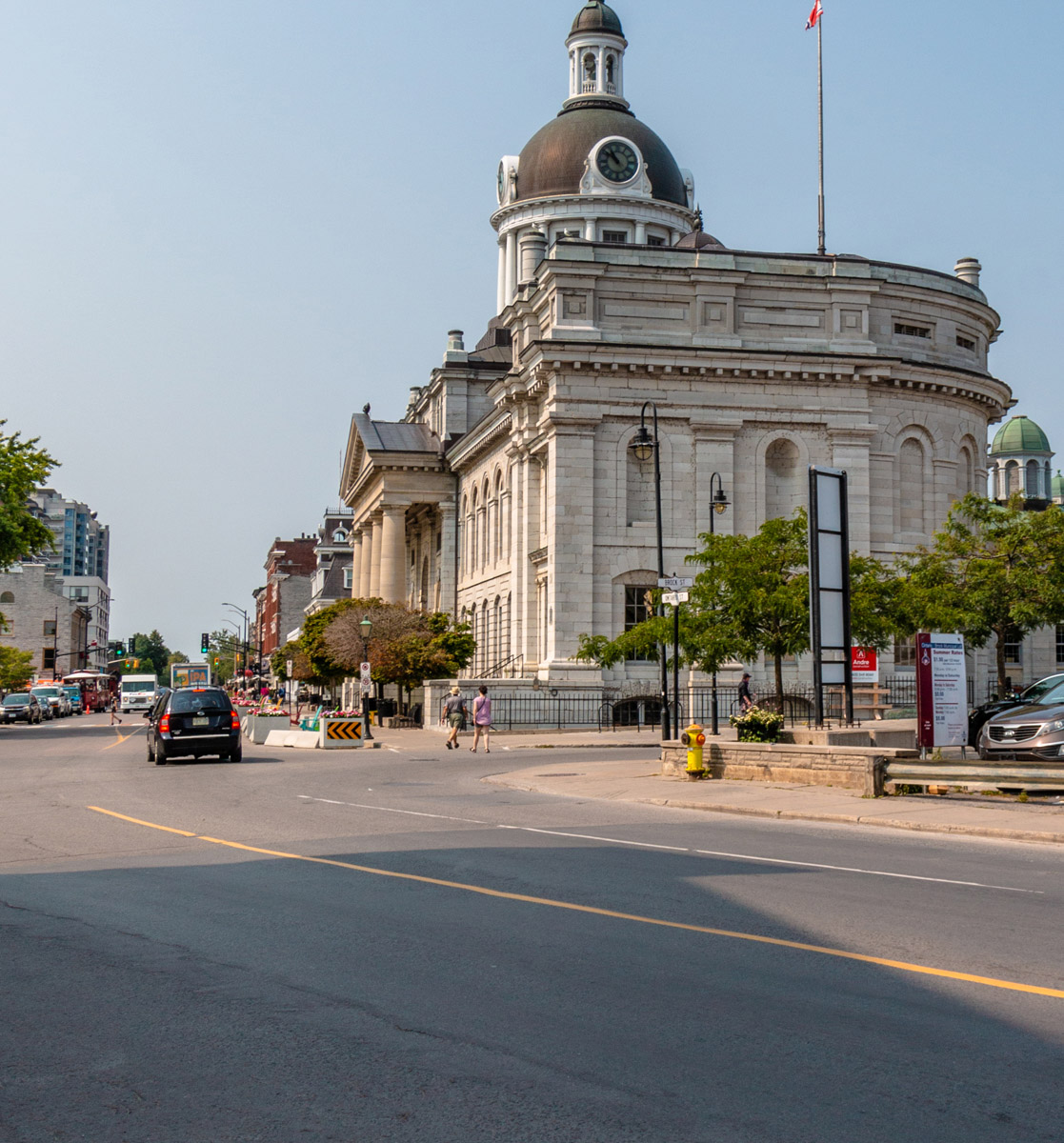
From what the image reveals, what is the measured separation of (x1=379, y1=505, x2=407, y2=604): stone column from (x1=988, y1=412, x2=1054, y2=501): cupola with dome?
7996 centimetres

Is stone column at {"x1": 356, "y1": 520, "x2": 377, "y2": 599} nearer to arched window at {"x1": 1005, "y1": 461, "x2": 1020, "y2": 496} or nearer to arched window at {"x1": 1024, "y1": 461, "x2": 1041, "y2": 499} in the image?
arched window at {"x1": 1024, "y1": 461, "x2": 1041, "y2": 499}

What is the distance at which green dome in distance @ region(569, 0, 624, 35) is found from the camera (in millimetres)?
83500

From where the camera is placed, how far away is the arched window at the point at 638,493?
168 ft

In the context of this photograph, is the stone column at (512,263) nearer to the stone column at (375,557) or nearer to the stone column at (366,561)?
the stone column at (375,557)

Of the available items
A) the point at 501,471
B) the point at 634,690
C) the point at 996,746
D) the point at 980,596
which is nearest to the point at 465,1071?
the point at 996,746

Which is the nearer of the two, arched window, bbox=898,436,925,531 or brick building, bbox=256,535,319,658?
arched window, bbox=898,436,925,531

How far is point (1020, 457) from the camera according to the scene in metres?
135

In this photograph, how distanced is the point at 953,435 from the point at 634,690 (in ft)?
59.9

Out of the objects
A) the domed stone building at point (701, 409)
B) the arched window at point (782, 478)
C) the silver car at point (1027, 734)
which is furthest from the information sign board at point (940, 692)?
the arched window at point (782, 478)

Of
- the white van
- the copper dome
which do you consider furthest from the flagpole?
the white van

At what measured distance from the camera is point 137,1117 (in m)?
5.33

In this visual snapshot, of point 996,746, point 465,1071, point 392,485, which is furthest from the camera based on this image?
point 392,485

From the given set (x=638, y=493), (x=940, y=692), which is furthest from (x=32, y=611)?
(x=940, y=692)

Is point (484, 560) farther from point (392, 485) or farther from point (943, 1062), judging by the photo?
point (943, 1062)
